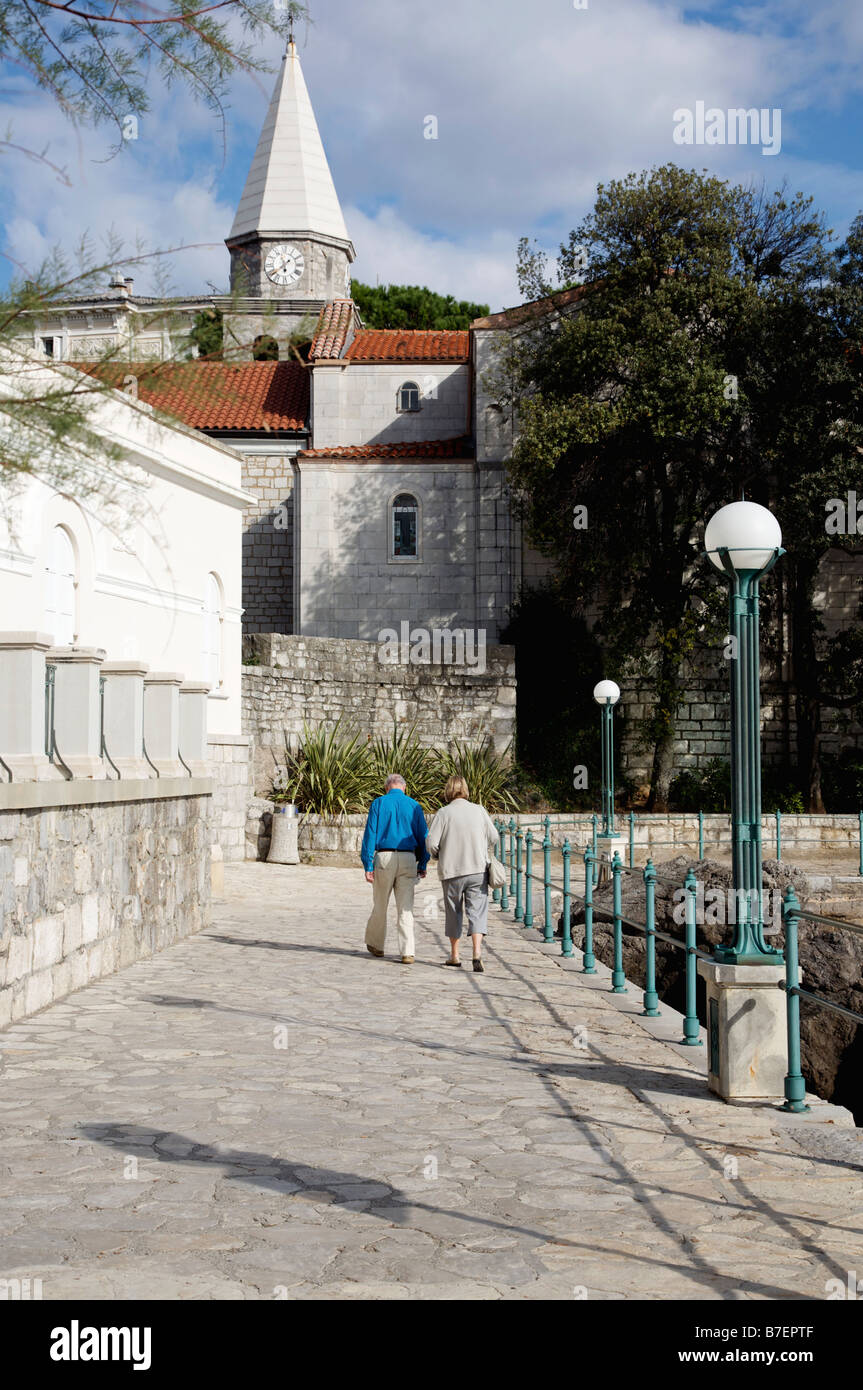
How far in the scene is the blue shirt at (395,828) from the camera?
1118cm

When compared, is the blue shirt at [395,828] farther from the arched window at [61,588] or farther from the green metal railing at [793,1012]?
the green metal railing at [793,1012]

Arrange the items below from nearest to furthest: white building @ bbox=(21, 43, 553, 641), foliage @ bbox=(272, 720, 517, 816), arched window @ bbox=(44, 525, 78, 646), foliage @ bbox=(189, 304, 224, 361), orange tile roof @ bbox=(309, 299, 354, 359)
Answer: foliage @ bbox=(189, 304, 224, 361), arched window @ bbox=(44, 525, 78, 646), foliage @ bbox=(272, 720, 517, 816), white building @ bbox=(21, 43, 553, 641), orange tile roof @ bbox=(309, 299, 354, 359)

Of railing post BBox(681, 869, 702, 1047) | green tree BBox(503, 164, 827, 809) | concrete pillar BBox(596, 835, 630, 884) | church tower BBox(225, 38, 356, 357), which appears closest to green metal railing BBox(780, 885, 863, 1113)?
railing post BBox(681, 869, 702, 1047)

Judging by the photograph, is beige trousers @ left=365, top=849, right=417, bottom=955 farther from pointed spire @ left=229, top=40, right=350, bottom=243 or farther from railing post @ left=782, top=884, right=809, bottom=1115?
pointed spire @ left=229, top=40, right=350, bottom=243

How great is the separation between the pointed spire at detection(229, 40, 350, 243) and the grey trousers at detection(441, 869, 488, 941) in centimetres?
3899

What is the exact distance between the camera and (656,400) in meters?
25.9

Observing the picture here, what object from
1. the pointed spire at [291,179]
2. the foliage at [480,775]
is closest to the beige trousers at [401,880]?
the foliage at [480,775]

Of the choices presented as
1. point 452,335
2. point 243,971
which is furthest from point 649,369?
point 243,971

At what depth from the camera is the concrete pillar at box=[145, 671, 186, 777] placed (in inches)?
475

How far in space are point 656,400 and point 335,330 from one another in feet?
41.3

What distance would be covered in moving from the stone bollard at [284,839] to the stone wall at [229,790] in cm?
63

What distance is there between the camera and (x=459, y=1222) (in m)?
4.34

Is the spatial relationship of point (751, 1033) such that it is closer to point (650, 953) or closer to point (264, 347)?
point (650, 953)
